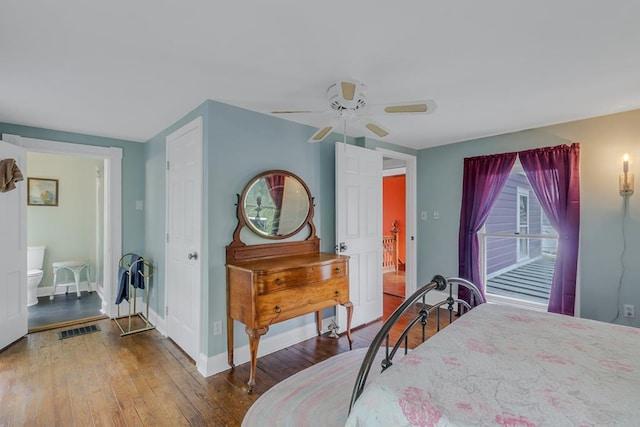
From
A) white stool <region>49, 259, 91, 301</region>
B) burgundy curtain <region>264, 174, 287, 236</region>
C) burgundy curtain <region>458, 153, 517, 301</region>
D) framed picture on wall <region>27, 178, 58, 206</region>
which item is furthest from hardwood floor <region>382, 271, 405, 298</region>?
framed picture on wall <region>27, 178, 58, 206</region>

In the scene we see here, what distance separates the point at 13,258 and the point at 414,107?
3981 mm

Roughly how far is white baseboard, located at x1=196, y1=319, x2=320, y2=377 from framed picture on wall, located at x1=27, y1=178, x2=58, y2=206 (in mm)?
3977

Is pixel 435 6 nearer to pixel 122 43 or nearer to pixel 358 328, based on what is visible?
pixel 122 43

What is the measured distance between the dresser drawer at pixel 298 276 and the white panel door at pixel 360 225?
19.1 inches

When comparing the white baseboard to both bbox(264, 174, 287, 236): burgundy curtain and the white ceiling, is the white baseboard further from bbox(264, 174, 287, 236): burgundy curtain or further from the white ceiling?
the white ceiling

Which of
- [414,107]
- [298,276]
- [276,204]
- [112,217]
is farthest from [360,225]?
[112,217]

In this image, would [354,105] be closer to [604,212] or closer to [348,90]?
[348,90]

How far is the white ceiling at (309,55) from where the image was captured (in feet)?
4.88

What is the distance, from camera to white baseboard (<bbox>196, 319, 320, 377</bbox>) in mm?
2529

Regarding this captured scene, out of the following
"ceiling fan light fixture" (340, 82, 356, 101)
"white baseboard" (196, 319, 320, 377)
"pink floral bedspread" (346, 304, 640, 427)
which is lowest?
"white baseboard" (196, 319, 320, 377)

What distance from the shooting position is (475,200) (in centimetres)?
389

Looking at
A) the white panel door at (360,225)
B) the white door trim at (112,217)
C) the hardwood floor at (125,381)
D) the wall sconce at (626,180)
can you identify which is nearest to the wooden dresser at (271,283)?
the hardwood floor at (125,381)

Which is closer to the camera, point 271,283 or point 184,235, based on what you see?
point 271,283

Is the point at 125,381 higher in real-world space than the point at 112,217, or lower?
lower
